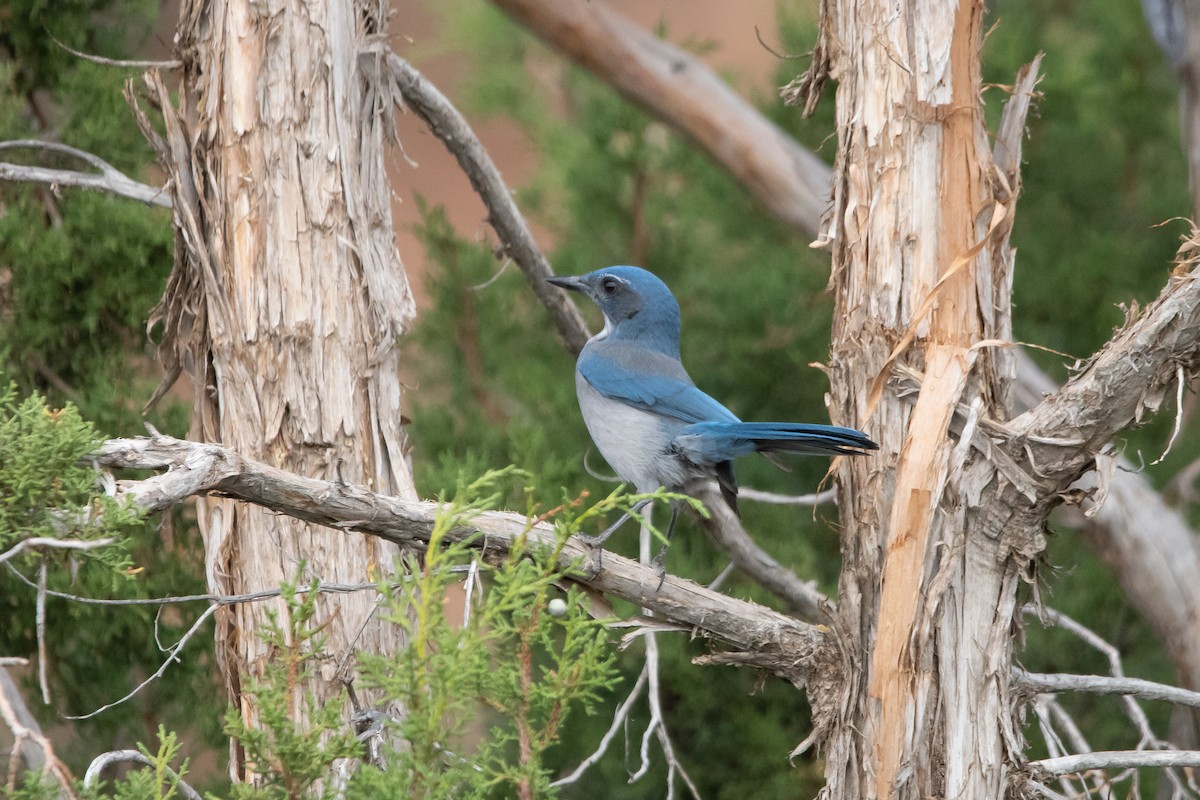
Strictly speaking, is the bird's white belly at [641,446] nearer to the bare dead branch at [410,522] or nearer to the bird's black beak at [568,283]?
the bird's black beak at [568,283]

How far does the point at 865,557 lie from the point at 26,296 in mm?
2614

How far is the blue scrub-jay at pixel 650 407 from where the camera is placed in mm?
3000

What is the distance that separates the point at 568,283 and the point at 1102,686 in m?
1.81

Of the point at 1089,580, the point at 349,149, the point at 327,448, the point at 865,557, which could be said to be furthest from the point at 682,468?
the point at 1089,580

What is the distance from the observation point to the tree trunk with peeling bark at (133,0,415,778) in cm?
281

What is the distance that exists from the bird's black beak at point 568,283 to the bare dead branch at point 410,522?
1.14 m

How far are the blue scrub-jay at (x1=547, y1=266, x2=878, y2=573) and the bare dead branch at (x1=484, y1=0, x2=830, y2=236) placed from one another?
4.64 ft

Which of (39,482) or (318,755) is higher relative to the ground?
(39,482)

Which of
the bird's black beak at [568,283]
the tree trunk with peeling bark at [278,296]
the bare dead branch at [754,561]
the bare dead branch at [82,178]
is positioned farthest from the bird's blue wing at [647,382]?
the bare dead branch at [82,178]

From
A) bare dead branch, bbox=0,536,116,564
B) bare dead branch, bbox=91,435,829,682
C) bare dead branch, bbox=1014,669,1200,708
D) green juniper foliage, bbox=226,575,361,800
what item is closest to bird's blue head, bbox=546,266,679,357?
bare dead branch, bbox=91,435,829,682

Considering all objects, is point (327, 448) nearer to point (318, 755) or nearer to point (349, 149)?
point (349, 149)

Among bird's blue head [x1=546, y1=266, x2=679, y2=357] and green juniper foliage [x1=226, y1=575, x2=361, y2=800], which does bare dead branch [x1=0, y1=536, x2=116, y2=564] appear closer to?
green juniper foliage [x1=226, y1=575, x2=361, y2=800]

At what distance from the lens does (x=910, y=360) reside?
2.56 metres

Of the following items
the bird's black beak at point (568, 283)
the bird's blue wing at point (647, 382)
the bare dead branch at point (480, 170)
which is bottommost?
the bird's blue wing at point (647, 382)
